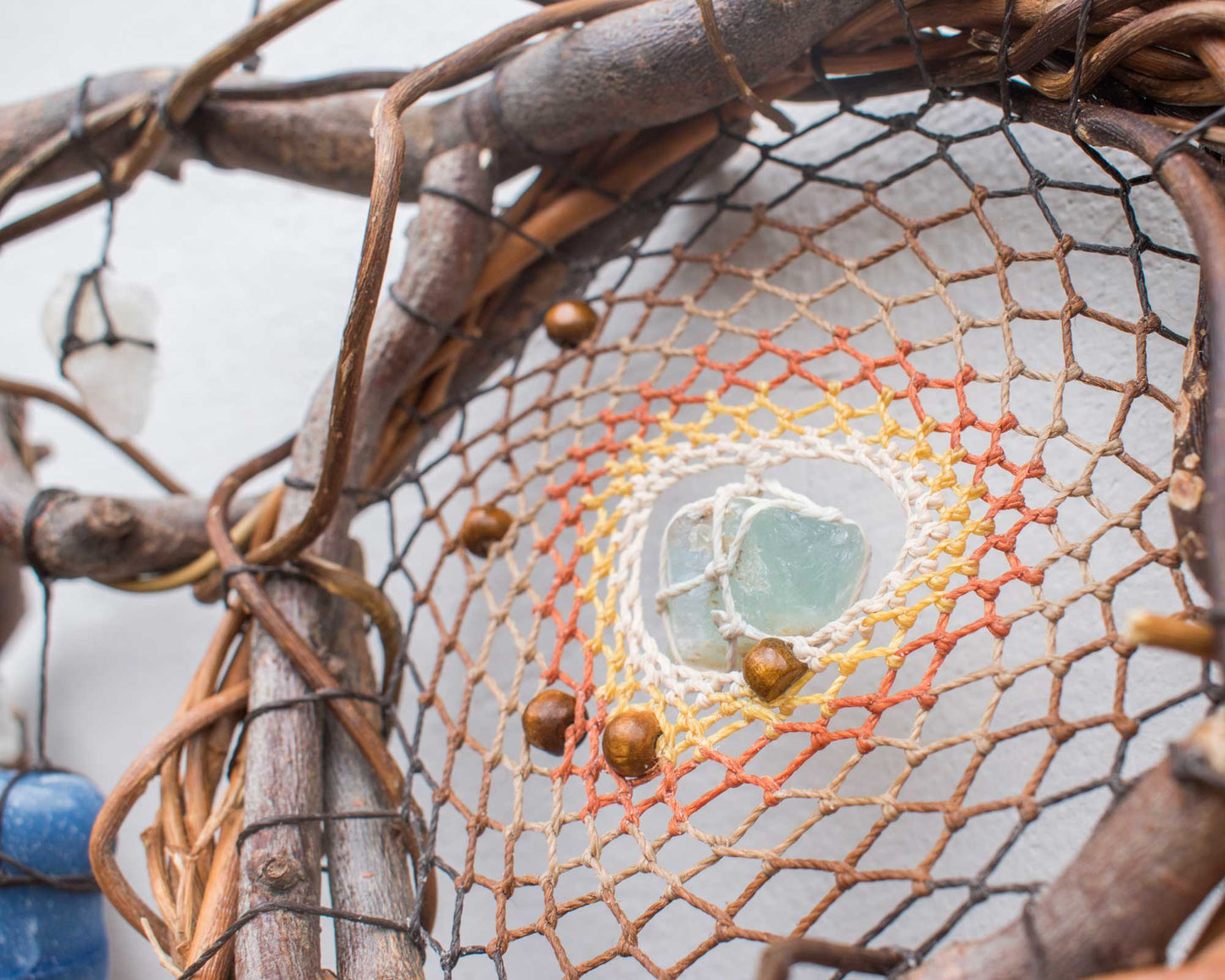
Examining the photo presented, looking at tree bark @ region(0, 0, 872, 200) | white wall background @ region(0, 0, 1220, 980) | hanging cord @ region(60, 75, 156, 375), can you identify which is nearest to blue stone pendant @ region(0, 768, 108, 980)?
white wall background @ region(0, 0, 1220, 980)

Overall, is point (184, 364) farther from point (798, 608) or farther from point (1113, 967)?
point (1113, 967)

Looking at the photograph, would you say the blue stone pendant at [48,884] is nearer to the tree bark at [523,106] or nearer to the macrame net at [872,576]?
the macrame net at [872,576]

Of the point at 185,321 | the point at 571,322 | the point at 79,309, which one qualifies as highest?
the point at 185,321

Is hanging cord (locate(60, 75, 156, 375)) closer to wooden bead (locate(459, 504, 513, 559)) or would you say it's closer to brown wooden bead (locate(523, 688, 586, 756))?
wooden bead (locate(459, 504, 513, 559))

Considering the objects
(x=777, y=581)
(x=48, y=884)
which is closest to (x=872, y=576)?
(x=777, y=581)

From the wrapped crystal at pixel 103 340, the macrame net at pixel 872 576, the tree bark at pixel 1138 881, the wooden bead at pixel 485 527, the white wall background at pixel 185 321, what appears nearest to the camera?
the tree bark at pixel 1138 881

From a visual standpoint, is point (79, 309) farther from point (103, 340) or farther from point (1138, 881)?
point (1138, 881)

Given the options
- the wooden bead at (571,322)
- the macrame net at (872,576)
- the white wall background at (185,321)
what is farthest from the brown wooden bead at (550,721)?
the white wall background at (185,321)

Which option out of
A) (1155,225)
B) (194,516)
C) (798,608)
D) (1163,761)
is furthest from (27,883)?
(1155,225)
